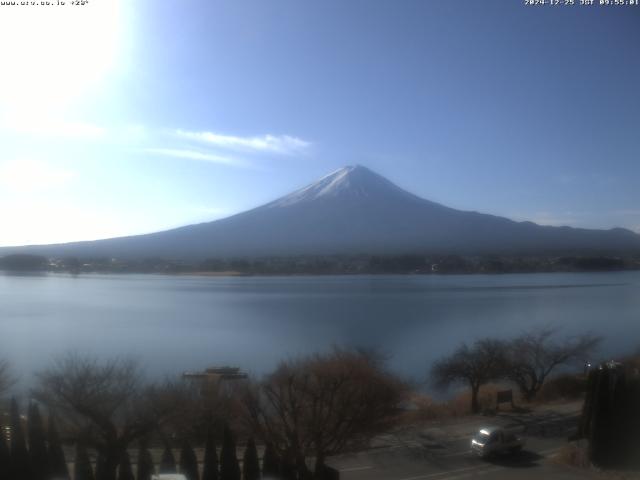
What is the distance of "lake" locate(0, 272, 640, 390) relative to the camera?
8.93 meters

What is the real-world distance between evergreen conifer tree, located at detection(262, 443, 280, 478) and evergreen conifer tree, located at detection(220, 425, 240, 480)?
0.66 ft

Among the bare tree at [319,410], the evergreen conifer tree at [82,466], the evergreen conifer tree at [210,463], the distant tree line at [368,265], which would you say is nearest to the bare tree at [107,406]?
the evergreen conifer tree at [82,466]

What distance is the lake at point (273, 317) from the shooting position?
8.93 metres

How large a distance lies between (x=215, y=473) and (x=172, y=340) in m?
6.26

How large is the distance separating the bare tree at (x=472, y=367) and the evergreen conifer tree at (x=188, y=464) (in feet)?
14.5

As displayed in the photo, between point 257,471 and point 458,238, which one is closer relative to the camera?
point 257,471

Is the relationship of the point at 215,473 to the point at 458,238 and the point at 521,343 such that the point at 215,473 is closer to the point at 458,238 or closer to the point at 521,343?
the point at 521,343

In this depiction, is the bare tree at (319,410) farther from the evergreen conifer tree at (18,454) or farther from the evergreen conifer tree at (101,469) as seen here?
the evergreen conifer tree at (18,454)

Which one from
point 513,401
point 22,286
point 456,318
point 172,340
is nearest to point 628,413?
point 513,401

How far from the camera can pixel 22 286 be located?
16688 mm

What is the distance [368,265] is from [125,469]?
62.9 ft

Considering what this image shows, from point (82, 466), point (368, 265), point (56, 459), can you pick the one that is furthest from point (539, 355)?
point (368, 265)

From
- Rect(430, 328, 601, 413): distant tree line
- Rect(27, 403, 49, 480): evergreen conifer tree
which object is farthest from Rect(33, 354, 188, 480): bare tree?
Rect(430, 328, 601, 413): distant tree line

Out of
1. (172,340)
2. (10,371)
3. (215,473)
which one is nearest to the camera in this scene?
(215,473)
